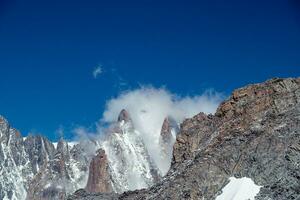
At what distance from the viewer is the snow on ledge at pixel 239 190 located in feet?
455

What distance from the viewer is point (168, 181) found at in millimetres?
160250

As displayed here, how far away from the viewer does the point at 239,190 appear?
141750 millimetres

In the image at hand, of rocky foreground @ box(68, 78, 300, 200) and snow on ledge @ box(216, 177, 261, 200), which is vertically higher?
rocky foreground @ box(68, 78, 300, 200)

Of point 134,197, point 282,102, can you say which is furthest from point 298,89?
point 134,197

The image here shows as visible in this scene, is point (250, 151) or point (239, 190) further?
point (250, 151)

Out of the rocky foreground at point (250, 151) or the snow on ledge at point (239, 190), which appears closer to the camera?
the snow on ledge at point (239, 190)

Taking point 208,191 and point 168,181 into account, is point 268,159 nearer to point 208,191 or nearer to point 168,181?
point 208,191

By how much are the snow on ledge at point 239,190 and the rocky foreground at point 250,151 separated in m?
1.12

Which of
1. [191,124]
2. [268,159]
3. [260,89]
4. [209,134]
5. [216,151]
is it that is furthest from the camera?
[191,124]

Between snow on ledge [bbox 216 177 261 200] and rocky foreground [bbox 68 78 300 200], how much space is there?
1.12 metres

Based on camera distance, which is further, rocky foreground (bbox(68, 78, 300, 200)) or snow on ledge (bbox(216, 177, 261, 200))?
rocky foreground (bbox(68, 78, 300, 200))

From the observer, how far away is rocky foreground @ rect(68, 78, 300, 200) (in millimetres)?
139500

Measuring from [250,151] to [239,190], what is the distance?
1165cm

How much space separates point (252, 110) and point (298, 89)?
10589 mm
